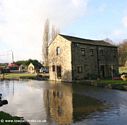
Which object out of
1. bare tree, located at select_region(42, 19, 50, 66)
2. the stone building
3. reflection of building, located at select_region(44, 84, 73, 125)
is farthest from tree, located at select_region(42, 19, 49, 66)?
reflection of building, located at select_region(44, 84, 73, 125)

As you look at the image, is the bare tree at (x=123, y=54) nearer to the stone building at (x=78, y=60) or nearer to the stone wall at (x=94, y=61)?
the stone wall at (x=94, y=61)

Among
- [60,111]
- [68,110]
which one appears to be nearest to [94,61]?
[68,110]

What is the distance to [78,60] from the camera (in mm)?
47938

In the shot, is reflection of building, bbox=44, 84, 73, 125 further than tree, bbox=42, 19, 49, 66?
No

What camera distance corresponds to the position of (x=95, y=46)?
51594 millimetres

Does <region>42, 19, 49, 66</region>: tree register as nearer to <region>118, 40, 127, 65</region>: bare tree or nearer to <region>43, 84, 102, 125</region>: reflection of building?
<region>118, 40, 127, 65</region>: bare tree

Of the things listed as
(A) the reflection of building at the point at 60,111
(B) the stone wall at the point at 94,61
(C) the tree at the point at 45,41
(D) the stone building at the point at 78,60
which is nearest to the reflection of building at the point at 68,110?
(A) the reflection of building at the point at 60,111

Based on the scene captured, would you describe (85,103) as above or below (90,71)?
below

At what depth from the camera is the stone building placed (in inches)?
1860

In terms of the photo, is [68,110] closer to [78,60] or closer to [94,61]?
[78,60]

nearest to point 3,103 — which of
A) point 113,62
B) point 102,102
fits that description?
point 102,102

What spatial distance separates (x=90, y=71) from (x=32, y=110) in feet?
102

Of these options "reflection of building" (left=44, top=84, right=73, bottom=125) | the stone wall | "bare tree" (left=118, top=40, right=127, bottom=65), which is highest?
"bare tree" (left=118, top=40, right=127, bottom=65)

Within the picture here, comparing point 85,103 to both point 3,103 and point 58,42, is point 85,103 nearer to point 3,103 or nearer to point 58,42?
point 3,103
